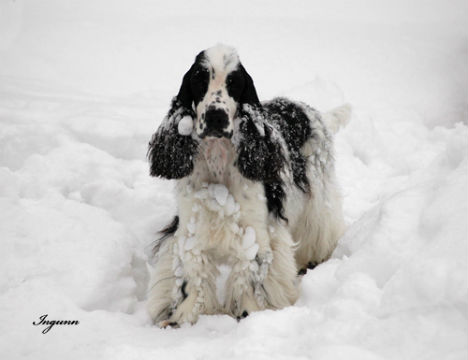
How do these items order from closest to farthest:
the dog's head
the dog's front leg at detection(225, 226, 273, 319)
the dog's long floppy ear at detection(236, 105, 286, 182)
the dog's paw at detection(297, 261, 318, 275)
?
the dog's head, the dog's long floppy ear at detection(236, 105, 286, 182), the dog's front leg at detection(225, 226, 273, 319), the dog's paw at detection(297, 261, 318, 275)

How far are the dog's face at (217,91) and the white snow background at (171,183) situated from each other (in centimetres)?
110

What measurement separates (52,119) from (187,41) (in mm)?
6470

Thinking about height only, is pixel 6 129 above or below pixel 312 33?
below

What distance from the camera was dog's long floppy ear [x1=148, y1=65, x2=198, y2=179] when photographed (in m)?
2.96

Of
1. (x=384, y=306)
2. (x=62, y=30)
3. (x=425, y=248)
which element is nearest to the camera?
(x=384, y=306)

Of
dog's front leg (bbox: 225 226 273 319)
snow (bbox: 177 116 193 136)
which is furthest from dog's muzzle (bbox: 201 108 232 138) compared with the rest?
dog's front leg (bbox: 225 226 273 319)

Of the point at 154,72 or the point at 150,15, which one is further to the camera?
the point at 150,15

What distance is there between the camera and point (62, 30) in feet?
40.8

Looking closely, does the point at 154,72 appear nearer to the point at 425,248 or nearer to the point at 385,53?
the point at 385,53

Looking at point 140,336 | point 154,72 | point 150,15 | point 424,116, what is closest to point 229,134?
point 140,336

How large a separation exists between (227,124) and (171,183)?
2.23 m

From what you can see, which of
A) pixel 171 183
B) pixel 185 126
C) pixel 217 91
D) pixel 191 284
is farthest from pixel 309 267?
pixel 217 91

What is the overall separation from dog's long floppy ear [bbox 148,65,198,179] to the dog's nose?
0.83 feet

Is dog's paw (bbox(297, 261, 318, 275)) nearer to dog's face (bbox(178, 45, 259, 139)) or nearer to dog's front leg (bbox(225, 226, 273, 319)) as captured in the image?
dog's front leg (bbox(225, 226, 273, 319))
